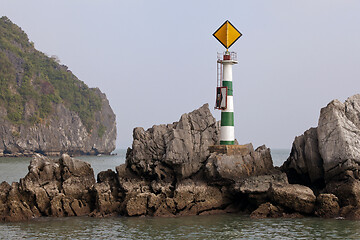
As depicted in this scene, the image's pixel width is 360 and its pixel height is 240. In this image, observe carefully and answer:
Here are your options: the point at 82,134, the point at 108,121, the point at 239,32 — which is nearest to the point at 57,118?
the point at 82,134

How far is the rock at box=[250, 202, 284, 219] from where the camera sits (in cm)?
2033

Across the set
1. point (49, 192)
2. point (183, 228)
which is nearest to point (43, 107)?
point (49, 192)

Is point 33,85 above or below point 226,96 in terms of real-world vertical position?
above

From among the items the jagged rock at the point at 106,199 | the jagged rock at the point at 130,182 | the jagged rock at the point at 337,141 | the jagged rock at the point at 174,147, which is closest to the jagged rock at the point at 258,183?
the jagged rock at the point at 337,141

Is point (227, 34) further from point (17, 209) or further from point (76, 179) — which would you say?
point (17, 209)

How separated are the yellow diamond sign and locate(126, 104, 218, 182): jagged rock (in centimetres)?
401

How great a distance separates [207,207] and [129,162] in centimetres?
450

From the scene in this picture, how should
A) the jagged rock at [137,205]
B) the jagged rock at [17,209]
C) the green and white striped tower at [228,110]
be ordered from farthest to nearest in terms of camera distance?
the green and white striped tower at [228,110] → the jagged rock at [137,205] → the jagged rock at [17,209]

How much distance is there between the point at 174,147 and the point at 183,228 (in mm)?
5178

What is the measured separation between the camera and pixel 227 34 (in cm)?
2581

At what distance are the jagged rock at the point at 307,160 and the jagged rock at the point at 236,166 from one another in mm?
1252

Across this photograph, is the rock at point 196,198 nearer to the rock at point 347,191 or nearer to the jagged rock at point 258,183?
the jagged rock at point 258,183

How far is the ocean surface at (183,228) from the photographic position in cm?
1756

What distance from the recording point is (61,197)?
21.6m
